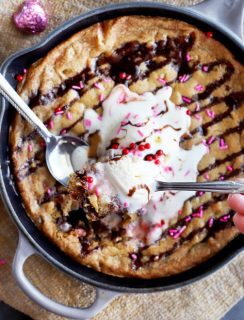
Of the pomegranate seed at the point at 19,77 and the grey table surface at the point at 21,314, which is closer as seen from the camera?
the pomegranate seed at the point at 19,77

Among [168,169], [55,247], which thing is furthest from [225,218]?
[55,247]

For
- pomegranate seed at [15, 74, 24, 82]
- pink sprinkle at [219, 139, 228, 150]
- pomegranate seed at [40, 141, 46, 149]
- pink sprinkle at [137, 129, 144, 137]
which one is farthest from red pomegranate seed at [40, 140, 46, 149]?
pink sprinkle at [219, 139, 228, 150]

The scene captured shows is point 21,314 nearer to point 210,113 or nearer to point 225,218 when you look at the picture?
point 225,218

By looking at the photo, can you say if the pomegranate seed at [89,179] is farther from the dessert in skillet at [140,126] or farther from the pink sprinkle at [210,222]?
the pink sprinkle at [210,222]

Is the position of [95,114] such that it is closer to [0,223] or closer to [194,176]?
[194,176]

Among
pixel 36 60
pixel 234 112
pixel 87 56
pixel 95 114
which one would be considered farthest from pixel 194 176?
pixel 36 60

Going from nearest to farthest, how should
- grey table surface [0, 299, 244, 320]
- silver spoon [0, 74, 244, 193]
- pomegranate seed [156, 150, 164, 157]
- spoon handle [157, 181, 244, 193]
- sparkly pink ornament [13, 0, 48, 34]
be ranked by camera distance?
spoon handle [157, 181, 244, 193] → silver spoon [0, 74, 244, 193] → pomegranate seed [156, 150, 164, 157] → sparkly pink ornament [13, 0, 48, 34] → grey table surface [0, 299, 244, 320]

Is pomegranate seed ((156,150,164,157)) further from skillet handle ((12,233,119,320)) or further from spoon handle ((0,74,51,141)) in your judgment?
skillet handle ((12,233,119,320))

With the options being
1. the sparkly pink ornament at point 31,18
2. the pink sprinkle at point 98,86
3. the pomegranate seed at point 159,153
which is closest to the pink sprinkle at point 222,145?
the pomegranate seed at point 159,153
